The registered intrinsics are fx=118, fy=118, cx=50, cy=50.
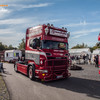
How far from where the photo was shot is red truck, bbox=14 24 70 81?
25.1ft

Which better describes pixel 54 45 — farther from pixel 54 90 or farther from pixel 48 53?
pixel 54 90

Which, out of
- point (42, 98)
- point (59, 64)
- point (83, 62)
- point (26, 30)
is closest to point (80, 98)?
point (42, 98)

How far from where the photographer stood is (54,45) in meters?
8.24

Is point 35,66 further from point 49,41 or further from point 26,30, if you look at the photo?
point 26,30

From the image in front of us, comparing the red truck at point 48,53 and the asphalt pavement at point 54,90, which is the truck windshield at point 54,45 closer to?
the red truck at point 48,53

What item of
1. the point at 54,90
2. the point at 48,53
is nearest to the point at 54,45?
the point at 48,53

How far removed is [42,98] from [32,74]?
3441mm

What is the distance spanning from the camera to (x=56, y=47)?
328 inches

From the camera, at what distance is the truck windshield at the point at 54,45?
→ 7.84 metres

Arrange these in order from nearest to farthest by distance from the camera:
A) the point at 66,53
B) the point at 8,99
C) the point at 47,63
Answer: the point at 8,99 → the point at 47,63 → the point at 66,53

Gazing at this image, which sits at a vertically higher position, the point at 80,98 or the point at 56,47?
the point at 56,47

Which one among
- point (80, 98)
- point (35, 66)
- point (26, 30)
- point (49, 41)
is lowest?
point (80, 98)

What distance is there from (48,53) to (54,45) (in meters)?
0.84

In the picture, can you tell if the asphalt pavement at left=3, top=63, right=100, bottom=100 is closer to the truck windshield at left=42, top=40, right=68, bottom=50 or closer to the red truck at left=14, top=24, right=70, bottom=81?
the red truck at left=14, top=24, right=70, bottom=81
